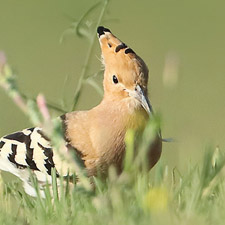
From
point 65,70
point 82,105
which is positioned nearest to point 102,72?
point 82,105

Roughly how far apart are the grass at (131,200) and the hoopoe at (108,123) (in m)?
0.65

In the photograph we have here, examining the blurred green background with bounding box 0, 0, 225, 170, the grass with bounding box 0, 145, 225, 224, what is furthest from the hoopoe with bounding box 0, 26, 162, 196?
the blurred green background with bounding box 0, 0, 225, 170

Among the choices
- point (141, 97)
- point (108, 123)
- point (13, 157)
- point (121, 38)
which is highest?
point (141, 97)

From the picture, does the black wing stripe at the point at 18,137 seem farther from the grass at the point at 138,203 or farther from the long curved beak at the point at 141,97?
the grass at the point at 138,203

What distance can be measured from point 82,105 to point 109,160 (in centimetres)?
483

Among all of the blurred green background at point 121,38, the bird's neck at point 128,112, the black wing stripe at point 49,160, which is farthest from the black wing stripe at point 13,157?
the blurred green background at point 121,38

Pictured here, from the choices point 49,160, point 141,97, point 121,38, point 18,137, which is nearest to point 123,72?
point 141,97

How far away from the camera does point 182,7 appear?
11.6 meters

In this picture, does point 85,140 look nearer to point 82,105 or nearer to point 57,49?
point 82,105

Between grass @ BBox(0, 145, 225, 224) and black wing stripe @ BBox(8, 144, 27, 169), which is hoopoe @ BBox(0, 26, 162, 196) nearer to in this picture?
black wing stripe @ BBox(8, 144, 27, 169)

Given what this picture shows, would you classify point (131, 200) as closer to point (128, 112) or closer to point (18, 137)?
point (128, 112)

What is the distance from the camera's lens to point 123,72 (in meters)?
3.91

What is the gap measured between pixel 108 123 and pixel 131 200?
3.63ft

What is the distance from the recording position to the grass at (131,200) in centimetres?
258
